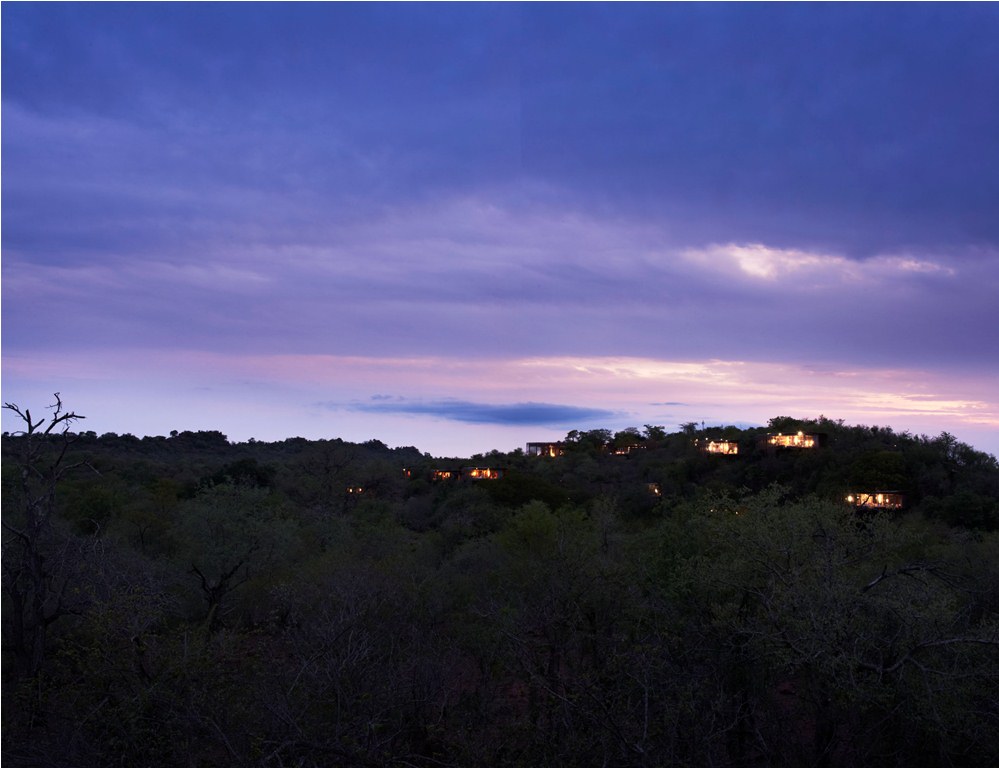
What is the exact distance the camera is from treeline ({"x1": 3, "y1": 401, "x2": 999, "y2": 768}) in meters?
7.94

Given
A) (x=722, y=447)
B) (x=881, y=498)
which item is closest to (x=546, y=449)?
(x=722, y=447)

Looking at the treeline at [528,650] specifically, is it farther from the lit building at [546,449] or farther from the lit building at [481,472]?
A: the lit building at [546,449]

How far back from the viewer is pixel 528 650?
10.1 metres

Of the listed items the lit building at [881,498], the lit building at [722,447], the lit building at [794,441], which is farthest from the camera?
the lit building at [722,447]

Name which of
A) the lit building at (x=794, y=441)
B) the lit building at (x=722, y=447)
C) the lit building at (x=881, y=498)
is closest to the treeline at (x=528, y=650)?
the lit building at (x=881, y=498)

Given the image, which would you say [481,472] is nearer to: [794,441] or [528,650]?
[794,441]

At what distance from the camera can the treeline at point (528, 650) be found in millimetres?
7938

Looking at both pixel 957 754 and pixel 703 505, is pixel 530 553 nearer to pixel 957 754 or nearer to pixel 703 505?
pixel 703 505

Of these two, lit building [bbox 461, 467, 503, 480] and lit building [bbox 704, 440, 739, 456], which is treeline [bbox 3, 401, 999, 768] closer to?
lit building [bbox 704, 440, 739, 456]

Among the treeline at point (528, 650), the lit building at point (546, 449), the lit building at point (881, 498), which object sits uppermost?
the lit building at point (546, 449)

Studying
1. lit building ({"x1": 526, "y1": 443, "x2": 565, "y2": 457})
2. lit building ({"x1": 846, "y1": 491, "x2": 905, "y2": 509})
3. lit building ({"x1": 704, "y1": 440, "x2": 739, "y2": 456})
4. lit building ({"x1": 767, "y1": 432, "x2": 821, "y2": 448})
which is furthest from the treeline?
lit building ({"x1": 526, "y1": 443, "x2": 565, "y2": 457})

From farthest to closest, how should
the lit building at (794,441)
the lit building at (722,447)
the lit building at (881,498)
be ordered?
the lit building at (722,447), the lit building at (794,441), the lit building at (881,498)

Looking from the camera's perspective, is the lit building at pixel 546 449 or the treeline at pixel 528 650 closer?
the treeline at pixel 528 650

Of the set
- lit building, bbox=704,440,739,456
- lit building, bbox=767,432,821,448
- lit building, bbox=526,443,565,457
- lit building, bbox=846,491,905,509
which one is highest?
lit building, bbox=767,432,821,448
